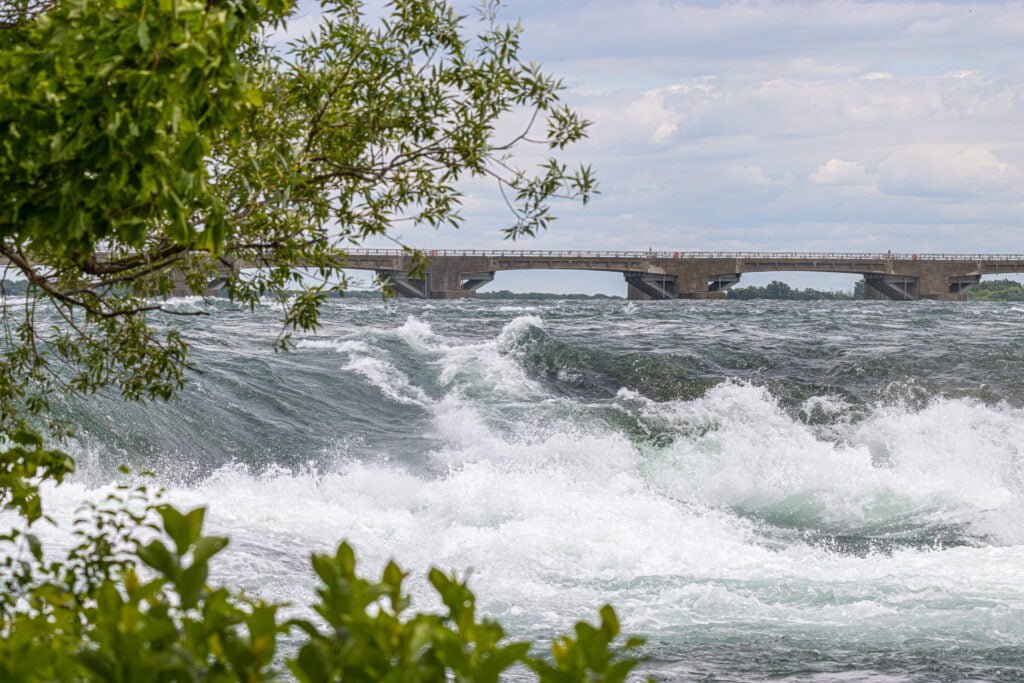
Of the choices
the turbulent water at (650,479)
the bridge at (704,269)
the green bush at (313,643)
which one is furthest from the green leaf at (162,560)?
the bridge at (704,269)

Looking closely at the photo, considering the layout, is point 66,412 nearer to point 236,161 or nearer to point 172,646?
point 236,161

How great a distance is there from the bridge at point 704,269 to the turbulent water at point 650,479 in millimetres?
48580

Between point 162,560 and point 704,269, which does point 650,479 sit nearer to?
point 162,560

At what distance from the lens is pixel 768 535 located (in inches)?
588

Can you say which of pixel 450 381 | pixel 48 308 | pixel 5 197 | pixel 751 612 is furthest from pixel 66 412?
pixel 48 308

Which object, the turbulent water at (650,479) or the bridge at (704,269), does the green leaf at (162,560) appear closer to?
the turbulent water at (650,479)

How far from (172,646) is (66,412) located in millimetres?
16672

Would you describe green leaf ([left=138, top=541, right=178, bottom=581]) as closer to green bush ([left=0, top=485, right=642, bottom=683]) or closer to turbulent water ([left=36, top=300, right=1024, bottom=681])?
green bush ([left=0, top=485, right=642, bottom=683])

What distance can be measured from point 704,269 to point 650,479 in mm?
68126

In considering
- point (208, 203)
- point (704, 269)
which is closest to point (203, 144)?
point (208, 203)

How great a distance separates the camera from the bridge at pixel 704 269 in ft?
263

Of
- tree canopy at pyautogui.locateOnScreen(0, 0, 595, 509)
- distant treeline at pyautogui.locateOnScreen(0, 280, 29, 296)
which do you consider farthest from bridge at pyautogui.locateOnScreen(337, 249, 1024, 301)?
tree canopy at pyautogui.locateOnScreen(0, 0, 595, 509)

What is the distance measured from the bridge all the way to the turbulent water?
48.6m

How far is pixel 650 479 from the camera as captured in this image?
60.8 feet
